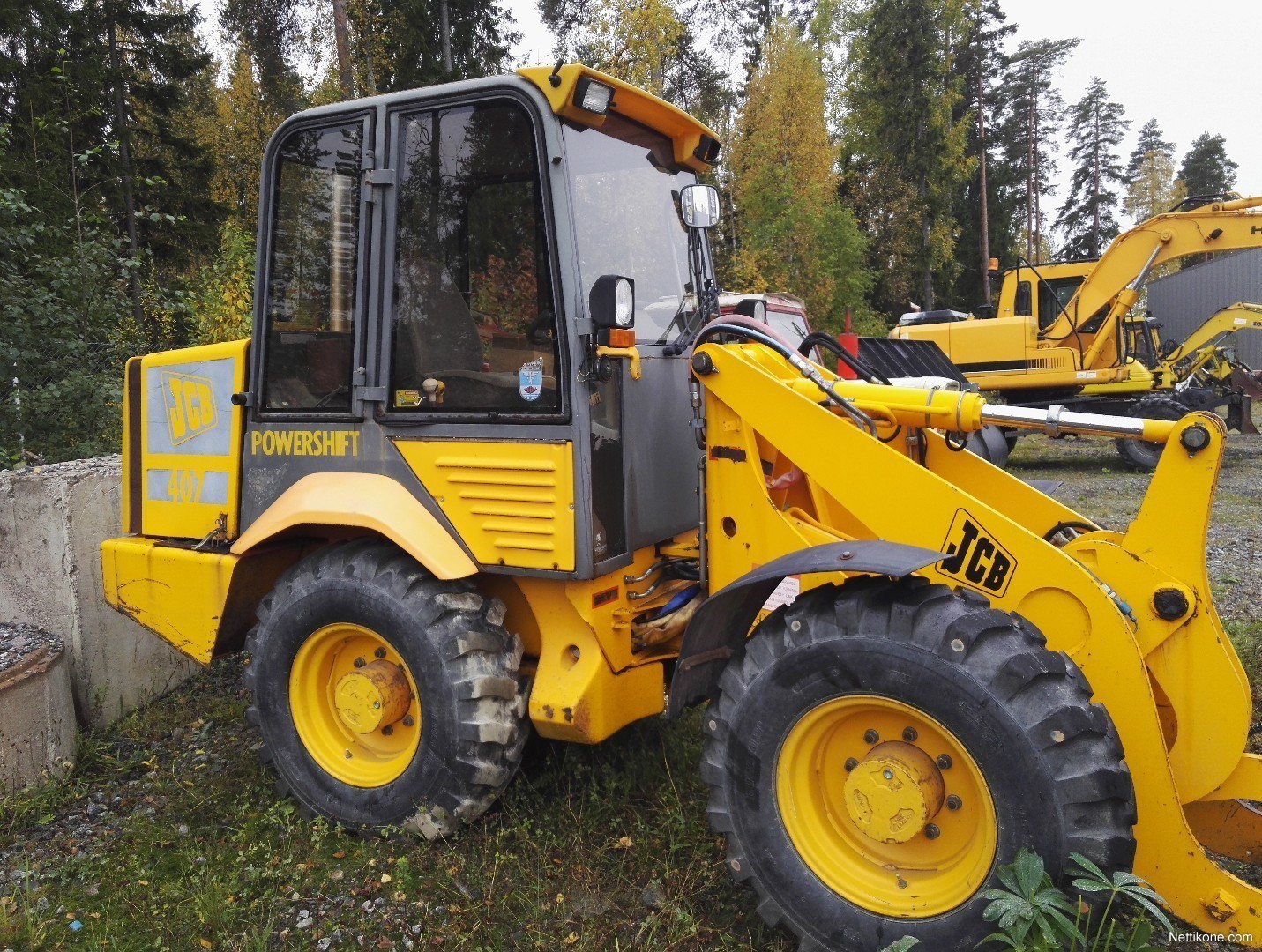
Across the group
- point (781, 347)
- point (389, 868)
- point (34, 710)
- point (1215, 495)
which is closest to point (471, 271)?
point (781, 347)

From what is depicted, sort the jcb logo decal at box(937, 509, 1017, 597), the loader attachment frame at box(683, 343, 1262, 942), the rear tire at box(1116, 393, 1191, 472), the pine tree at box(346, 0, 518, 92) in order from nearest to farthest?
1. the loader attachment frame at box(683, 343, 1262, 942)
2. the jcb logo decal at box(937, 509, 1017, 597)
3. the rear tire at box(1116, 393, 1191, 472)
4. the pine tree at box(346, 0, 518, 92)

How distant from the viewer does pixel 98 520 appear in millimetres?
4734

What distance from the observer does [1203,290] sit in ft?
93.7

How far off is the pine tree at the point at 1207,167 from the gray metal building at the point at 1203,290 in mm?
19707

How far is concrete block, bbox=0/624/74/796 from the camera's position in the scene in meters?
3.88

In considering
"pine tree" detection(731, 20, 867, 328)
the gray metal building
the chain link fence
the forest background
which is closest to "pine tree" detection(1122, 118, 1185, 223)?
the forest background

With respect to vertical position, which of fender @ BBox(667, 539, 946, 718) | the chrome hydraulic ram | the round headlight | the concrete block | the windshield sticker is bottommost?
the concrete block

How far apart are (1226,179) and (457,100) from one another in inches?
2123

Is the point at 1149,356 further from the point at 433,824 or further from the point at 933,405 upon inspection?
the point at 433,824

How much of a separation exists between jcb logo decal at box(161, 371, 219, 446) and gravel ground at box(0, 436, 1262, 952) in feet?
4.47

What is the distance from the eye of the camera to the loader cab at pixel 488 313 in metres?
3.04

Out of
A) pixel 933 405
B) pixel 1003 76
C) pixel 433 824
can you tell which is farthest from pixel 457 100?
pixel 1003 76

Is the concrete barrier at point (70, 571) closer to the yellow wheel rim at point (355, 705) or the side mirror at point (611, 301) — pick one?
the yellow wheel rim at point (355, 705)

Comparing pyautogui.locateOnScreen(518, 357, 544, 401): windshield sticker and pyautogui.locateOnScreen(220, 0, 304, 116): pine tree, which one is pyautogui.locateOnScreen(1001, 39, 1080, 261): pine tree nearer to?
pyautogui.locateOnScreen(220, 0, 304, 116): pine tree
